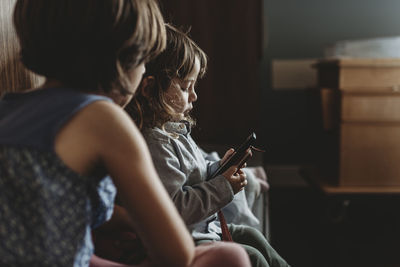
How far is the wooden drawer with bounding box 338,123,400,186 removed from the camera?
1789mm

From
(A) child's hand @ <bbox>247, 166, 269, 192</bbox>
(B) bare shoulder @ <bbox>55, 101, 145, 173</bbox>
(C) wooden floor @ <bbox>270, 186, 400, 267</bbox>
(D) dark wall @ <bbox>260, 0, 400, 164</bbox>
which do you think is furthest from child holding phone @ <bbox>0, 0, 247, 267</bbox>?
(D) dark wall @ <bbox>260, 0, 400, 164</bbox>

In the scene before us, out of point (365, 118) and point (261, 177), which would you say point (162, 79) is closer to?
point (261, 177)

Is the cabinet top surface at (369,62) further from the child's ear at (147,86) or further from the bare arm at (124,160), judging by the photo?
the bare arm at (124,160)

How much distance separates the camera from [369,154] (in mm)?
1814

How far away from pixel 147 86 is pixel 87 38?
0.42 meters

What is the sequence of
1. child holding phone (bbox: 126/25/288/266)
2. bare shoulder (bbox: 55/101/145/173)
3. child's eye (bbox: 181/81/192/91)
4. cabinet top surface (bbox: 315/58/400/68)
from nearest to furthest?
bare shoulder (bbox: 55/101/145/173) → child holding phone (bbox: 126/25/288/266) → child's eye (bbox: 181/81/192/91) → cabinet top surface (bbox: 315/58/400/68)

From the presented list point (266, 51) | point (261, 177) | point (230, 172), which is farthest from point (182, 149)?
point (266, 51)

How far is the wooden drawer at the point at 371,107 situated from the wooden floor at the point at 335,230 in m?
0.34

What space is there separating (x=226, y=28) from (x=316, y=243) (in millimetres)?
1015

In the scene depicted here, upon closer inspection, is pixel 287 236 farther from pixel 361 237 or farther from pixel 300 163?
pixel 300 163

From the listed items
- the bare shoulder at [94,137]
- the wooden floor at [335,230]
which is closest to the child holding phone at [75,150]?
the bare shoulder at [94,137]

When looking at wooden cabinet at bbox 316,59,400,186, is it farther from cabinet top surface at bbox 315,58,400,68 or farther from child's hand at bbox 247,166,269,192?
child's hand at bbox 247,166,269,192

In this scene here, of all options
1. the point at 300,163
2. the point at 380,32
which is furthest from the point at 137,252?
the point at 380,32

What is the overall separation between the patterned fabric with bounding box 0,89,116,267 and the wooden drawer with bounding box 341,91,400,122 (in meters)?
1.46
